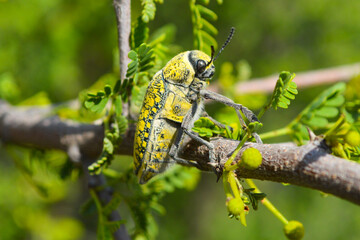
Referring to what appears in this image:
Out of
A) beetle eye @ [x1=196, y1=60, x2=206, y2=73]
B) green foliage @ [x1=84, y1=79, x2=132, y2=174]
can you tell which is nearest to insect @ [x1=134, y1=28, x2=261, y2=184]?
beetle eye @ [x1=196, y1=60, x2=206, y2=73]

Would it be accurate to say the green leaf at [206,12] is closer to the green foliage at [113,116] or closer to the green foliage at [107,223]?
the green foliage at [113,116]

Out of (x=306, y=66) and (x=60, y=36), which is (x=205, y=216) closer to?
(x=306, y=66)

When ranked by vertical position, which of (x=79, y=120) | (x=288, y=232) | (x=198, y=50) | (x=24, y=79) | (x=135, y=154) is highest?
(x=198, y=50)

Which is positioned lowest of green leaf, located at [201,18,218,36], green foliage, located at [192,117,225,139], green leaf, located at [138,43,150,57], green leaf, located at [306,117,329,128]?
green foliage, located at [192,117,225,139]

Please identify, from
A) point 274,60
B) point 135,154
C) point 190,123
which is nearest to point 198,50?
point 190,123

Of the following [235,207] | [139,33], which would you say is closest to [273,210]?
[235,207]

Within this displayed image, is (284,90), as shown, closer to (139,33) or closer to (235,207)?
(235,207)

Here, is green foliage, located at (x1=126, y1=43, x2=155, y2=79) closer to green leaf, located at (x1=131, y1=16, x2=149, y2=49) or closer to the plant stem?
green leaf, located at (x1=131, y1=16, x2=149, y2=49)
